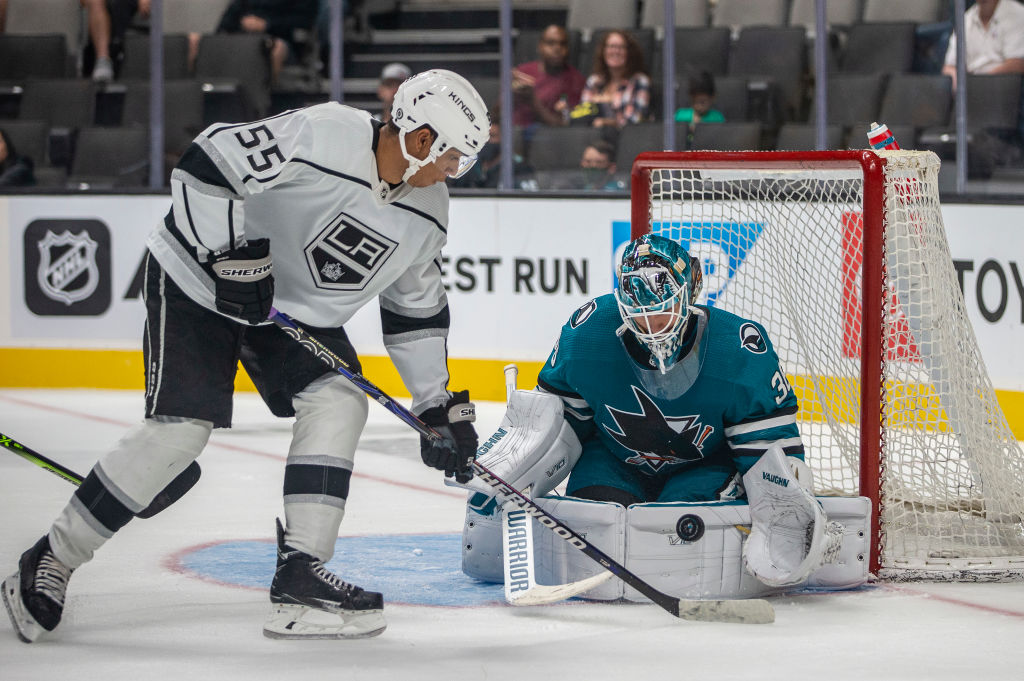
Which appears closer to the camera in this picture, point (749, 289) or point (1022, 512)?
point (1022, 512)

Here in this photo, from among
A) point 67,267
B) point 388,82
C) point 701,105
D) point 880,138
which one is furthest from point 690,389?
point 67,267

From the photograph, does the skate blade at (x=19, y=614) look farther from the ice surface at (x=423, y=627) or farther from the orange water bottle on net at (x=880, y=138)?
the orange water bottle on net at (x=880, y=138)

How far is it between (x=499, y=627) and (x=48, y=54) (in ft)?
15.4

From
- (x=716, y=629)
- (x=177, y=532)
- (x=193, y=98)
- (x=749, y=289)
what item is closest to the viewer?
(x=716, y=629)

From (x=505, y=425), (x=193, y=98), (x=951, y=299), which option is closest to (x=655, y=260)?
(x=505, y=425)

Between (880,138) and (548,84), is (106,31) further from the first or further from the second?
(880,138)

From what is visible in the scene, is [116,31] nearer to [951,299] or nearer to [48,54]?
[48,54]

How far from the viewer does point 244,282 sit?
2484 millimetres

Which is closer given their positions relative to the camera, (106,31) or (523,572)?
(523,572)

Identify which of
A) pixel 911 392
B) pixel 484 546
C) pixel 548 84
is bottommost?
pixel 484 546

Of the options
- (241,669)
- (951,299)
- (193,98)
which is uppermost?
(193,98)

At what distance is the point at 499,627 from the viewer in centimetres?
272

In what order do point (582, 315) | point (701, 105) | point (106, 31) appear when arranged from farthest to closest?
point (106, 31), point (701, 105), point (582, 315)

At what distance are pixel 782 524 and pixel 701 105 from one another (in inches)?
121
